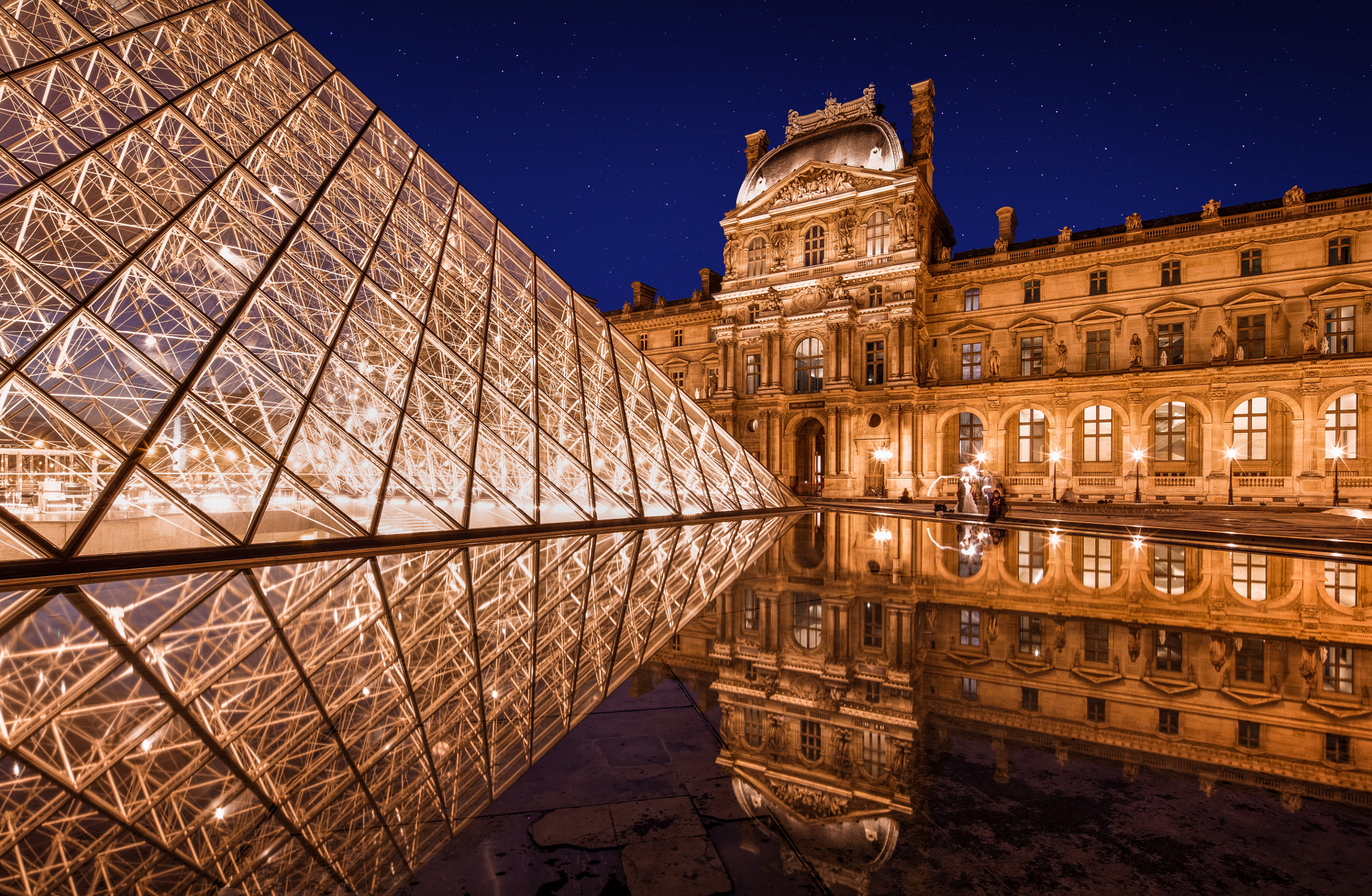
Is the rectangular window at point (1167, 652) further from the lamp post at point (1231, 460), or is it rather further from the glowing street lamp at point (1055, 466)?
the lamp post at point (1231, 460)

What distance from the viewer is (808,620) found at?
16.9ft

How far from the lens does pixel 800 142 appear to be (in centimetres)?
3347

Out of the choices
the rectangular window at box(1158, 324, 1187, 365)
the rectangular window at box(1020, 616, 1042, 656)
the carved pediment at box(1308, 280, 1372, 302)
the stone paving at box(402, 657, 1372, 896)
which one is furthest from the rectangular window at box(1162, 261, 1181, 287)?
the stone paving at box(402, 657, 1372, 896)

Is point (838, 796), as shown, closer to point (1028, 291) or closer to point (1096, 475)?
point (1096, 475)

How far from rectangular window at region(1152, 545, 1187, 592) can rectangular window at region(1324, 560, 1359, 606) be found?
123 cm

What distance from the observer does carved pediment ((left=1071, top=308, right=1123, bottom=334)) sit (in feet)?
88.8

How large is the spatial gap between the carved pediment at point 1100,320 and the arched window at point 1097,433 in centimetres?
333

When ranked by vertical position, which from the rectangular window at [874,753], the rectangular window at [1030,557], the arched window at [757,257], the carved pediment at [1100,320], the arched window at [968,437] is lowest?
the rectangular window at [1030,557]

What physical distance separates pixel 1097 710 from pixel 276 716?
3910 mm

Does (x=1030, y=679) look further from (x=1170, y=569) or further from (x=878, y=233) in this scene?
(x=878, y=233)

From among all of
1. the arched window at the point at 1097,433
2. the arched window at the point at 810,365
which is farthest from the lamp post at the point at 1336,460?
the arched window at the point at 810,365

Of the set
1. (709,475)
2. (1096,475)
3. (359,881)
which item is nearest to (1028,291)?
(1096,475)

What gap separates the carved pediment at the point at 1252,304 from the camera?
2445 centimetres

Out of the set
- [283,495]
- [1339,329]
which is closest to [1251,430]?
[1339,329]
